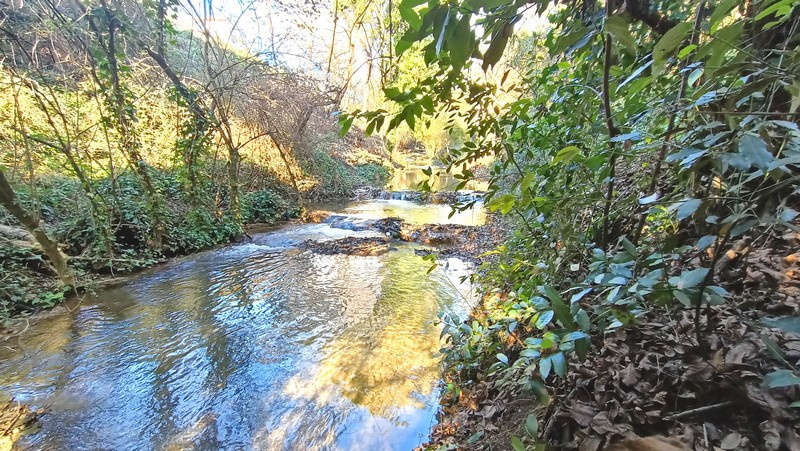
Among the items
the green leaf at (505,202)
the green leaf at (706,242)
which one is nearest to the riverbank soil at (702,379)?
the green leaf at (706,242)

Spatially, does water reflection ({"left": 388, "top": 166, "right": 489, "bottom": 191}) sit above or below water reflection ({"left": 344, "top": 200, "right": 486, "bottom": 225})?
above

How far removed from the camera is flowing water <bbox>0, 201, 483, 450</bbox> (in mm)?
2602

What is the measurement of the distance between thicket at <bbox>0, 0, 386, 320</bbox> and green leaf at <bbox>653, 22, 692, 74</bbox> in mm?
5715

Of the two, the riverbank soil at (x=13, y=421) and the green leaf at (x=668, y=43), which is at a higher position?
the green leaf at (x=668, y=43)

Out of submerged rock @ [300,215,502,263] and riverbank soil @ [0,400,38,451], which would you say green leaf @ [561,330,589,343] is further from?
submerged rock @ [300,215,502,263]

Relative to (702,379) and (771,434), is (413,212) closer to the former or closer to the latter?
(702,379)

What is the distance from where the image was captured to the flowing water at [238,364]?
2.60 meters

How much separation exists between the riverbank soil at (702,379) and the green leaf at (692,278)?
0.75 ft

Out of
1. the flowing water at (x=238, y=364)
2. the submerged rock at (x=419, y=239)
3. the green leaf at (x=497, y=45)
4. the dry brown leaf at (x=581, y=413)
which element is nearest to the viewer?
the green leaf at (x=497, y=45)

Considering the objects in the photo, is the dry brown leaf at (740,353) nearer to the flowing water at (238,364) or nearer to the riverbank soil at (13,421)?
the flowing water at (238,364)

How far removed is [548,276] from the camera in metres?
1.67

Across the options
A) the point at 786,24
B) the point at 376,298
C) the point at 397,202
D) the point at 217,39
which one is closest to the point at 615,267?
the point at 786,24

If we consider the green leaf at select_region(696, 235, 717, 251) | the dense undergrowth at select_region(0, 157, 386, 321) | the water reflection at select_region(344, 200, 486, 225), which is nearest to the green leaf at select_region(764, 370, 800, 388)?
the green leaf at select_region(696, 235, 717, 251)

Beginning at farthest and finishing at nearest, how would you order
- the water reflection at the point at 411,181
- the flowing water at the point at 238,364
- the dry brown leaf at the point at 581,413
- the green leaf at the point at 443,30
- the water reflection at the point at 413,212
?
the water reflection at the point at 411,181
the water reflection at the point at 413,212
the flowing water at the point at 238,364
the dry brown leaf at the point at 581,413
the green leaf at the point at 443,30
